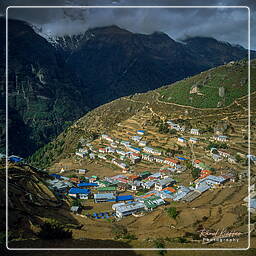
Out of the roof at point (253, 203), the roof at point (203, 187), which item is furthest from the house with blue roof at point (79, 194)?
the roof at point (253, 203)

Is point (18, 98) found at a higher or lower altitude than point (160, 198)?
higher

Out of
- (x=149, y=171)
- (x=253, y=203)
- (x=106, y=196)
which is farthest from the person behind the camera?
(x=149, y=171)

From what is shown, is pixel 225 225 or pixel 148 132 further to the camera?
pixel 148 132

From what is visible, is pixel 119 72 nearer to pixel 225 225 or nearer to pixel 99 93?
pixel 99 93

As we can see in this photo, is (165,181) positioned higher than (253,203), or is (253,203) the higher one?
(253,203)

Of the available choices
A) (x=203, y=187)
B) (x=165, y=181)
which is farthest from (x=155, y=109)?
(x=203, y=187)

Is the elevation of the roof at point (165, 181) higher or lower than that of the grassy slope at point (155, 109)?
lower

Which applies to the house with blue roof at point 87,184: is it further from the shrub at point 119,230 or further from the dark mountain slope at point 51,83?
the dark mountain slope at point 51,83

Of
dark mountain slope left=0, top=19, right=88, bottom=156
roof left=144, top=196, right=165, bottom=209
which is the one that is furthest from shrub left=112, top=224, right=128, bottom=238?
dark mountain slope left=0, top=19, right=88, bottom=156

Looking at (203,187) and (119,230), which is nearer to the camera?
(119,230)

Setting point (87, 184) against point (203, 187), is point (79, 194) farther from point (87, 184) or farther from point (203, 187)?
point (203, 187)

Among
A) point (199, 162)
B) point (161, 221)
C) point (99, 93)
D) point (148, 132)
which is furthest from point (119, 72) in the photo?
point (161, 221)
